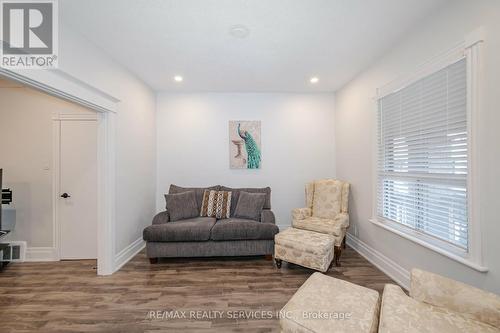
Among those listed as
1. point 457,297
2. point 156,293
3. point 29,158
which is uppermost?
point 29,158

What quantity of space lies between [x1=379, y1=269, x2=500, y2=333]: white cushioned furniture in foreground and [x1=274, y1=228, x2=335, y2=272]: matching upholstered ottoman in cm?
101

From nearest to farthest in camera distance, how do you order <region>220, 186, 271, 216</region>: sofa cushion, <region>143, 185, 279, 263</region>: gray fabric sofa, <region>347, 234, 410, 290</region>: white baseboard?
<region>347, 234, 410, 290</region>: white baseboard → <region>143, 185, 279, 263</region>: gray fabric sofa → <region>220, 186, 271, 216</region>: sofa cushion

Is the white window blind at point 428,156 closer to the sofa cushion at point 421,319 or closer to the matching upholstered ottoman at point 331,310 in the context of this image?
the sofa cushion at point 421,319

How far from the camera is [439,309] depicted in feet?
3.91

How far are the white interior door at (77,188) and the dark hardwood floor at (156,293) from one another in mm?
284

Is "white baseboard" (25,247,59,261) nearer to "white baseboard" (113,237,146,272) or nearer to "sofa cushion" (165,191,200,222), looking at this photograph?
"white baseboard" (113,237,146,272)

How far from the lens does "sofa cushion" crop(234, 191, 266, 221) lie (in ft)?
10.4

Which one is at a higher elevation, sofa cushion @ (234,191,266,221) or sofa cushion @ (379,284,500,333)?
sofa cushion @ (234,191,266,221)

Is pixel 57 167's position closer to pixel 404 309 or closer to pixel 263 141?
pixel 263 141

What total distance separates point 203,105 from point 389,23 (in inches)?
113

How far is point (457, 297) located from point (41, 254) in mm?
4450

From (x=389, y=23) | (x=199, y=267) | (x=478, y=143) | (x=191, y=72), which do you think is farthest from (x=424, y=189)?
(x=191, y=72)

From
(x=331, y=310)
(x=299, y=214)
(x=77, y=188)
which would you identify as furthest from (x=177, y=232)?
(x=331, y=310)

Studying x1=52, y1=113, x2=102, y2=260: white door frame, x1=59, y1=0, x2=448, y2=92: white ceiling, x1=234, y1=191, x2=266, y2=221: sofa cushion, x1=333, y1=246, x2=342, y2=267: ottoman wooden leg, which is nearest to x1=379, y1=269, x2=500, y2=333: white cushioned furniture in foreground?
x1=333, y1=246, x2=342, y2=267: ottoman wooden leg
